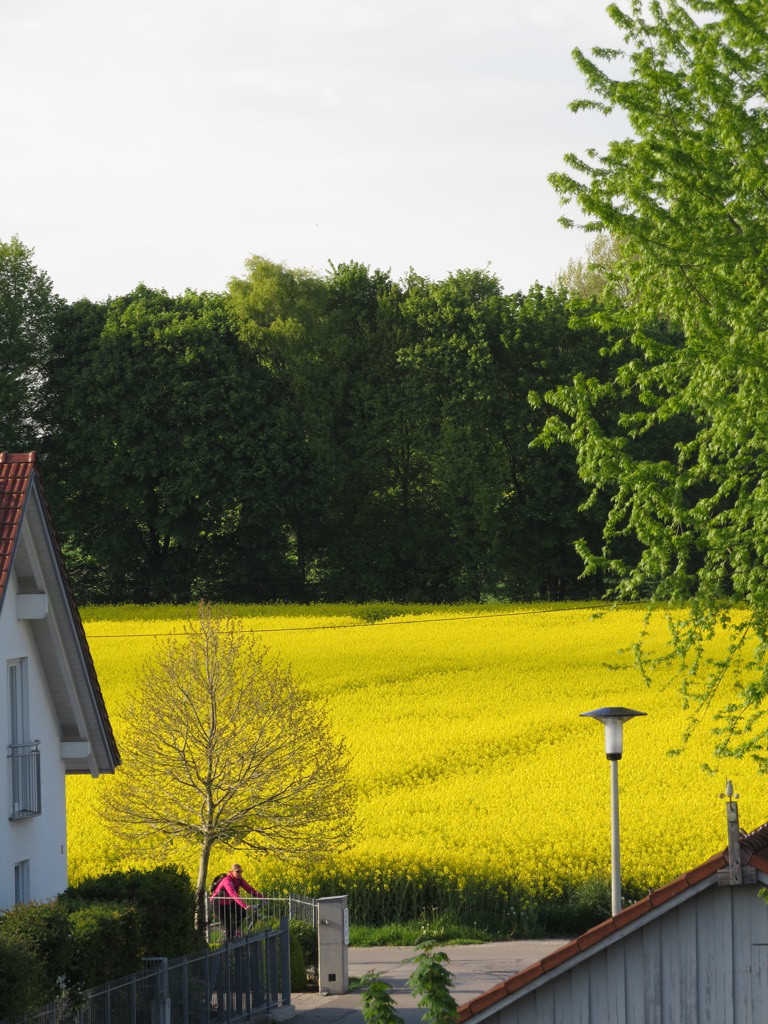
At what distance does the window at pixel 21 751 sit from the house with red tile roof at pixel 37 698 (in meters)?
0.01

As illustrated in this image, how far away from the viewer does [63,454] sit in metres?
61.6

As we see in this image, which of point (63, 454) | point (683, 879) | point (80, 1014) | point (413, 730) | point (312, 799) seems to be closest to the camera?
point (683, 879)

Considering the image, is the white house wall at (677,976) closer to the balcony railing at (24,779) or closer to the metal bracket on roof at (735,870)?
the metal bracket on roof at (735,870)

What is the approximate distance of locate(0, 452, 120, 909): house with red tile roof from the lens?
62.5ft

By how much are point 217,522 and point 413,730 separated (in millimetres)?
28104

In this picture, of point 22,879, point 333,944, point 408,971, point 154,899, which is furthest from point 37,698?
point 408,971

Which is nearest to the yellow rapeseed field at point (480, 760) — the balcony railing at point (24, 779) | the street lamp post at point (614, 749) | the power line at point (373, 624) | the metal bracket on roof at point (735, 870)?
the power line at point (373, 624)

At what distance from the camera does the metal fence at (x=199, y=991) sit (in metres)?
16.4

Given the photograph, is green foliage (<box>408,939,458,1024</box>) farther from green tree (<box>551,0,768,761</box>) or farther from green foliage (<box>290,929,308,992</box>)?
green foliage (<box>290,929,308,992</box>)

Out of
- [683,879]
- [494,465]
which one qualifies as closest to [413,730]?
[683,879]

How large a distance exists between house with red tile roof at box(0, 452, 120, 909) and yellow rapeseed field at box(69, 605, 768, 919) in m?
4.46

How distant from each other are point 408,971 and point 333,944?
1.48 meters

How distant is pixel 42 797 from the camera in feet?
Answer: 67.1

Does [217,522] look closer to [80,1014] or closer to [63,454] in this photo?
[63,454]
